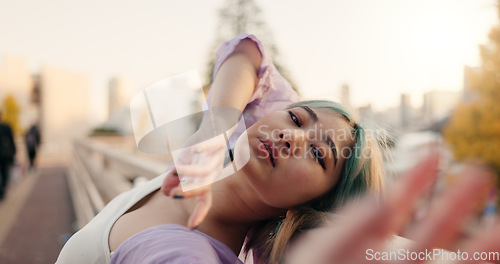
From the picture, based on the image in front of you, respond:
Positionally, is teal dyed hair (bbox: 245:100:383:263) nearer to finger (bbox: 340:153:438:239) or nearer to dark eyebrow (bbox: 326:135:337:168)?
dark eyebrow (bbox: 326:135:337:168)

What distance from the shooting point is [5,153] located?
234 inches

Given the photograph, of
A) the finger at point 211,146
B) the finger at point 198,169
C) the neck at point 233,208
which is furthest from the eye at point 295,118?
the finger at point 198,169

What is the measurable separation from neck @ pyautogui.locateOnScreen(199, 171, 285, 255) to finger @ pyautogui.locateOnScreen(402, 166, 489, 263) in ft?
2.63

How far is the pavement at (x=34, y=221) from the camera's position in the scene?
2883 mm

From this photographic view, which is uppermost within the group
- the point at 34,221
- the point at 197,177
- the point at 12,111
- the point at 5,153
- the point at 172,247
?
the point at 197,177

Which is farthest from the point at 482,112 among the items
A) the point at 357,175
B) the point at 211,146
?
the point at 211,146

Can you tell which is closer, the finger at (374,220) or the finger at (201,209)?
the finger at (374,220)

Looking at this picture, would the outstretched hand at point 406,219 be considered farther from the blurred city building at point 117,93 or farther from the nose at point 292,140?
the blurred city building at point 117,93

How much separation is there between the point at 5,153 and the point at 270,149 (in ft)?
20.8

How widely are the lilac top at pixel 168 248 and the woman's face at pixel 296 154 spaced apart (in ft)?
0.76

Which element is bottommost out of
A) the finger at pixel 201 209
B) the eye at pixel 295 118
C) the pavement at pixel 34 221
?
the pavement at pixel 34 221

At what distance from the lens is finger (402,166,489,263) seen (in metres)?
0.29

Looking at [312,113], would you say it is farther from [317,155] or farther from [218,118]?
[218,118]

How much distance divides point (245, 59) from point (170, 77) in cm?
43
